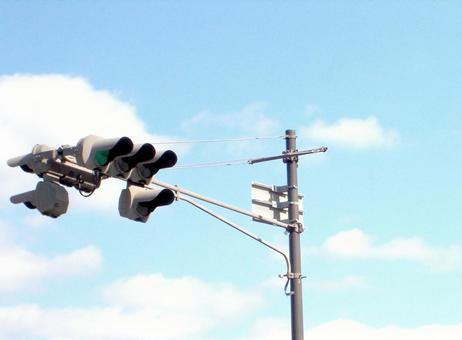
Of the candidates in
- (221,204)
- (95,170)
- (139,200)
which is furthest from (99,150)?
(221,204)

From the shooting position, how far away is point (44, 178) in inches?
372

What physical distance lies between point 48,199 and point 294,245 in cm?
677

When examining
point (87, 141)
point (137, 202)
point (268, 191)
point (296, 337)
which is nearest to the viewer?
point (87, 141)

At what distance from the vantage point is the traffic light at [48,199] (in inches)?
361

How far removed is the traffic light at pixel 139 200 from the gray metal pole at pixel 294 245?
5.73 m

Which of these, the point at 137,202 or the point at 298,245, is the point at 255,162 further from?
the point at 137,202

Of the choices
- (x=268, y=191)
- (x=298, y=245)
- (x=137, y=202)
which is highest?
(x=268, y=191)

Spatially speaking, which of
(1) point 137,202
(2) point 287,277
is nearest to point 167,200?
(1) point 137,202

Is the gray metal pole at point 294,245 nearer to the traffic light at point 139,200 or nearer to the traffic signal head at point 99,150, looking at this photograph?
the traffic light at point 139,200

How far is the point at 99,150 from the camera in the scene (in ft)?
29.6

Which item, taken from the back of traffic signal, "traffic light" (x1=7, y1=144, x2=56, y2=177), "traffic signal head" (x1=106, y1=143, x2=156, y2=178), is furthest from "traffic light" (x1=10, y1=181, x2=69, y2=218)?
"traffic signal head" (x1=106, y1=143, x2=156, y2=178)

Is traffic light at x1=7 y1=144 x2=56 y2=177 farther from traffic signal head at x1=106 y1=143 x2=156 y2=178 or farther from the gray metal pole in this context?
the gray metal pole

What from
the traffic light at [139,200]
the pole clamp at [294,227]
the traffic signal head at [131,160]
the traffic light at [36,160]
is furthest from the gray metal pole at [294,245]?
the traffic light at [36,160]

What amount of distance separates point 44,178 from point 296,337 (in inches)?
267
